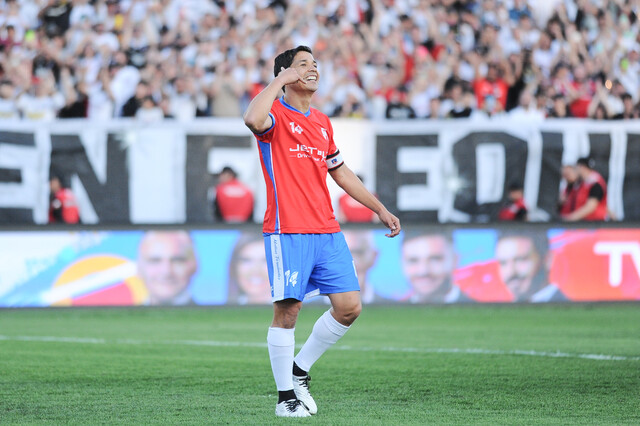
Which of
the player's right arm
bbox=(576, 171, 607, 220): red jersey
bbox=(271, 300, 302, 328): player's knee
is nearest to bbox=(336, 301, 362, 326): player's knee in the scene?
bbox=(271, 300, 302, 328): player's knee

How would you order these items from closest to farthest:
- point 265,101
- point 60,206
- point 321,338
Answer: point 265,101
point 321,338
point 60,206

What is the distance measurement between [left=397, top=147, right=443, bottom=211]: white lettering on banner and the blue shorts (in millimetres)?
9377

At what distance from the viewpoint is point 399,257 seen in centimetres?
1486

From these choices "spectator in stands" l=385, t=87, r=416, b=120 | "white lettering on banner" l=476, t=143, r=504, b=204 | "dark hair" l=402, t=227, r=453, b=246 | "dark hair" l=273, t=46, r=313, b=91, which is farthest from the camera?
Answer: "spectator in stands" l=385, t=87, r=416, b=120

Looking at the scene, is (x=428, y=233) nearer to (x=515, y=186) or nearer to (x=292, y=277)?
(x=515, y=186)

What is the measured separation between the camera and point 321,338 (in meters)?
6.59

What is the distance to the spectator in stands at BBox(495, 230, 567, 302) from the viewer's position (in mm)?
15039

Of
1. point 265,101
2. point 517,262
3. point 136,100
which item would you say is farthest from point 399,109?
point 265,101

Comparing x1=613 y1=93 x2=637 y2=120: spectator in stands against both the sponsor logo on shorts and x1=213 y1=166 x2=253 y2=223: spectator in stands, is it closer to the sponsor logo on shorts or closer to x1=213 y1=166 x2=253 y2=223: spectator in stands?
x1=213 y1=166 x2=253 y2=223: spectator in stands

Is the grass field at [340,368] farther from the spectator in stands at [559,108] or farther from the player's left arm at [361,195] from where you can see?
the spectator in stands at [559,108]

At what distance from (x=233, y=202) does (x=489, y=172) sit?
3773mm

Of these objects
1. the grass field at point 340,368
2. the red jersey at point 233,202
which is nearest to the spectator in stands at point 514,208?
the grass field at point 340,368

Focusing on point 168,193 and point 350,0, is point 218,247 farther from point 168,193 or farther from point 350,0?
point 350,0

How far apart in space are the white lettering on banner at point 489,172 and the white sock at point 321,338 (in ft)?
31.4
